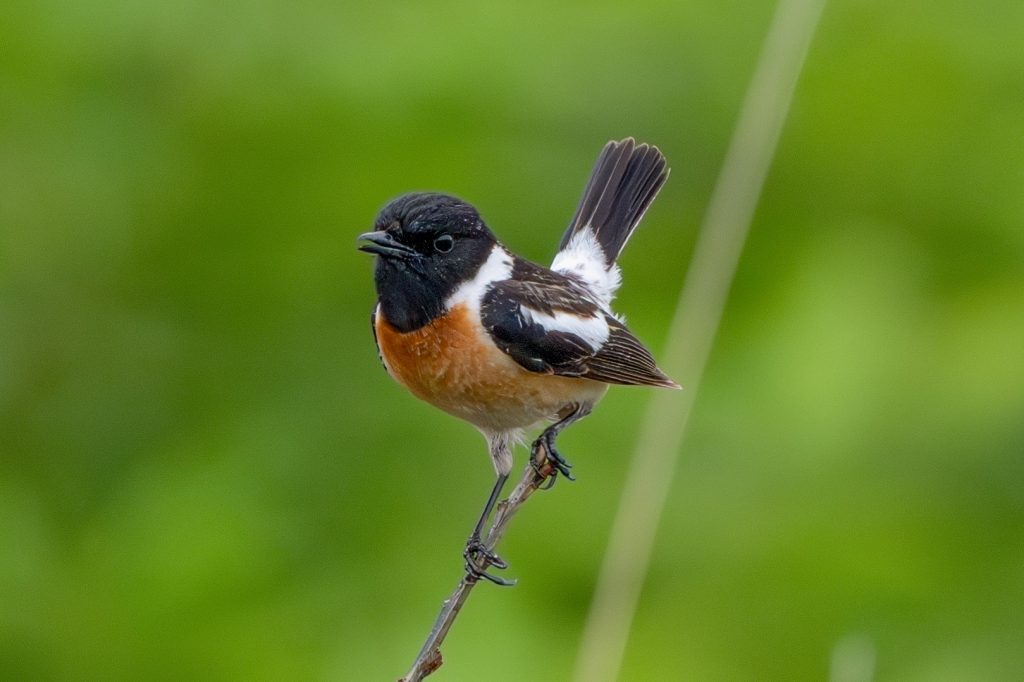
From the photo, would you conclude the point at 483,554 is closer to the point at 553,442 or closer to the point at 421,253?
the point at 553,442

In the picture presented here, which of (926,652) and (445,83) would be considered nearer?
(926,652)

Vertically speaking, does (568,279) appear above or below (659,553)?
above

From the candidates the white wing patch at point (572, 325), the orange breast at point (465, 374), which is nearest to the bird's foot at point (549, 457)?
the orange breast at point (465, 374)

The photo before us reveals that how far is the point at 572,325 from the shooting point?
11.9 feet

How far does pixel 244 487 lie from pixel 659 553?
49.5 inches

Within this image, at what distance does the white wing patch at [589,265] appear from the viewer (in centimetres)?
427

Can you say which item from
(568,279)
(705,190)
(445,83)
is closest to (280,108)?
(445,83)

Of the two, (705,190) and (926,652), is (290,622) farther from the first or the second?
(705,190)

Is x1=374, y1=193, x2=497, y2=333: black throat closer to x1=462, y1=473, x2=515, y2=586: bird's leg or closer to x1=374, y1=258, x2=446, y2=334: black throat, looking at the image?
x1=374, y1=258, x2=446, y2=334: black throat

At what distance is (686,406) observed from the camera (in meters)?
3.18

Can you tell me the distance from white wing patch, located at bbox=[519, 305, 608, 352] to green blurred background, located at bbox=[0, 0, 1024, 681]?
0.54 metres

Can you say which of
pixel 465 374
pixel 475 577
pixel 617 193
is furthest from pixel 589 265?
pixel 475 577

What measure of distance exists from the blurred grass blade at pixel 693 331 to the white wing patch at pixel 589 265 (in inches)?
35.2

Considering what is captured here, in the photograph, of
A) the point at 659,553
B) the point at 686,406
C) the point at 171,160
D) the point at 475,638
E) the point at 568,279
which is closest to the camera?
the point at 686,406
